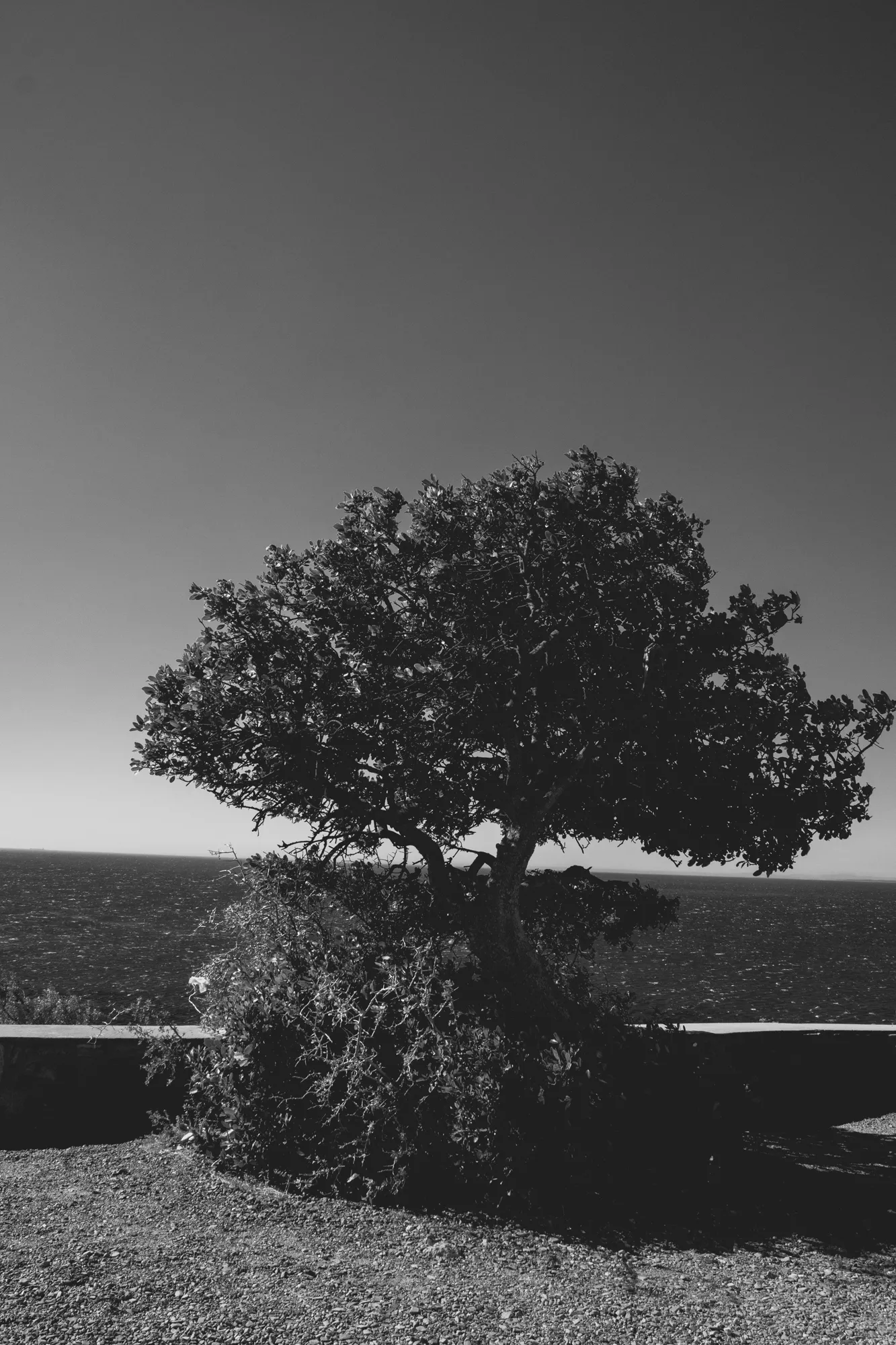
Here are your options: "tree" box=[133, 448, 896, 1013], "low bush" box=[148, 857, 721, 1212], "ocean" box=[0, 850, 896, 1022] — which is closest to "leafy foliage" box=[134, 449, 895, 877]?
"tree" box=[133, 448, 896, 1013]

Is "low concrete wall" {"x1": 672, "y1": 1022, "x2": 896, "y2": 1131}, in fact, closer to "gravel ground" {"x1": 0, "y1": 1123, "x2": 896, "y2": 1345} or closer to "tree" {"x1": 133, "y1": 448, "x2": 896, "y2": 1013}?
"tree" {"x1": 133, "y1": 448, "x2": 896, "y2": 1013}

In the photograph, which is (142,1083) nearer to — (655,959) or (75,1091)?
(75,1091)

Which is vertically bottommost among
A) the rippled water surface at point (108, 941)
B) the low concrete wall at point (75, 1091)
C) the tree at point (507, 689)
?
the rippled water surface at point (108, 941)

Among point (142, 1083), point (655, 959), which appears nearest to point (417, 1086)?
point (142, 1083)

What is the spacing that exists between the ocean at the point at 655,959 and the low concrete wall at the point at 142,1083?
2.13 metres

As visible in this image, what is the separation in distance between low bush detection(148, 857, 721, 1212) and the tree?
4.38 ft

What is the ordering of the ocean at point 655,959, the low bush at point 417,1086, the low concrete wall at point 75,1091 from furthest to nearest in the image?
Answer: the ocean at point 655,959 → the low concrete wall at point 75,1091 → the low bush at point 417,1086

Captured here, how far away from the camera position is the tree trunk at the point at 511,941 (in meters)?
9.60

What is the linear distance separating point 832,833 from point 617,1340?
6.69 metres

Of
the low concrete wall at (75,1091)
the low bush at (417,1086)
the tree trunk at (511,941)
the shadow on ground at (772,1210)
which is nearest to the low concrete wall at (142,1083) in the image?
the low concrete wall at (75,1091)

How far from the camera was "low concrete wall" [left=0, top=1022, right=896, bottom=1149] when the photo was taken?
30.8 feet

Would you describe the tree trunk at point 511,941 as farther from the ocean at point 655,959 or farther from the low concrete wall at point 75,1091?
the ocean at point 655,959

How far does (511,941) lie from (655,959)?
43.5 metres

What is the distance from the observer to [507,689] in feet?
34.6
